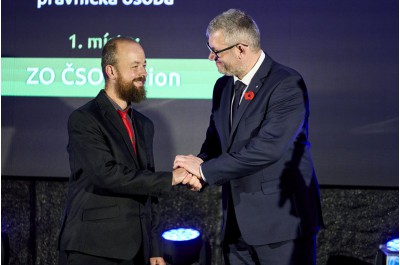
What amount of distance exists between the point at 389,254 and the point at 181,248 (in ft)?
3.81

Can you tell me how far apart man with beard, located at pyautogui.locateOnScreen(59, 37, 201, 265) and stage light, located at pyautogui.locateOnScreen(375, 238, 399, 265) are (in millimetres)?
1409

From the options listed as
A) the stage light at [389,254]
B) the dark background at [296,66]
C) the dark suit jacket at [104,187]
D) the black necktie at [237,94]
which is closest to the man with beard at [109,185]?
the dark suit jacket at [104,187]

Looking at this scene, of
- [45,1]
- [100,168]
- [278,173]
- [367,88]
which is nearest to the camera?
[100,168]

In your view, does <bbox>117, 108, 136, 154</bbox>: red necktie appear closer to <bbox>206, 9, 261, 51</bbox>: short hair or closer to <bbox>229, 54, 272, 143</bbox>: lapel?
<bbox>229, 54, 272, 143</bbox>: lapel

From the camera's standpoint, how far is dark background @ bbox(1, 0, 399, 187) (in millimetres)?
3402

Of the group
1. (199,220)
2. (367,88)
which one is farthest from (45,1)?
(367,88)

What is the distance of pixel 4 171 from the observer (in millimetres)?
3648

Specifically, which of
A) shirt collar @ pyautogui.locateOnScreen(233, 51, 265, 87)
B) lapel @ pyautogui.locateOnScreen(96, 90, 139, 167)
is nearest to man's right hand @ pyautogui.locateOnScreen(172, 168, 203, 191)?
lapel @ pyautogui.locateOnScreen(96, 90, 139, 167)

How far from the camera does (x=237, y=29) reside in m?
2.33

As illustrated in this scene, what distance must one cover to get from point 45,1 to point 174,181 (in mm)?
1980

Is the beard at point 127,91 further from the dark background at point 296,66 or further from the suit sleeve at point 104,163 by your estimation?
the dark background at point 296,66

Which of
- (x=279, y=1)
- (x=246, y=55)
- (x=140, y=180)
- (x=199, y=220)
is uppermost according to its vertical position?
(x=279, y=1)

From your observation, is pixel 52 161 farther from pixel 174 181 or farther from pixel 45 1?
pixel 174 181

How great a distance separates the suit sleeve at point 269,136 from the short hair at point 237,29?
9.3 inches
